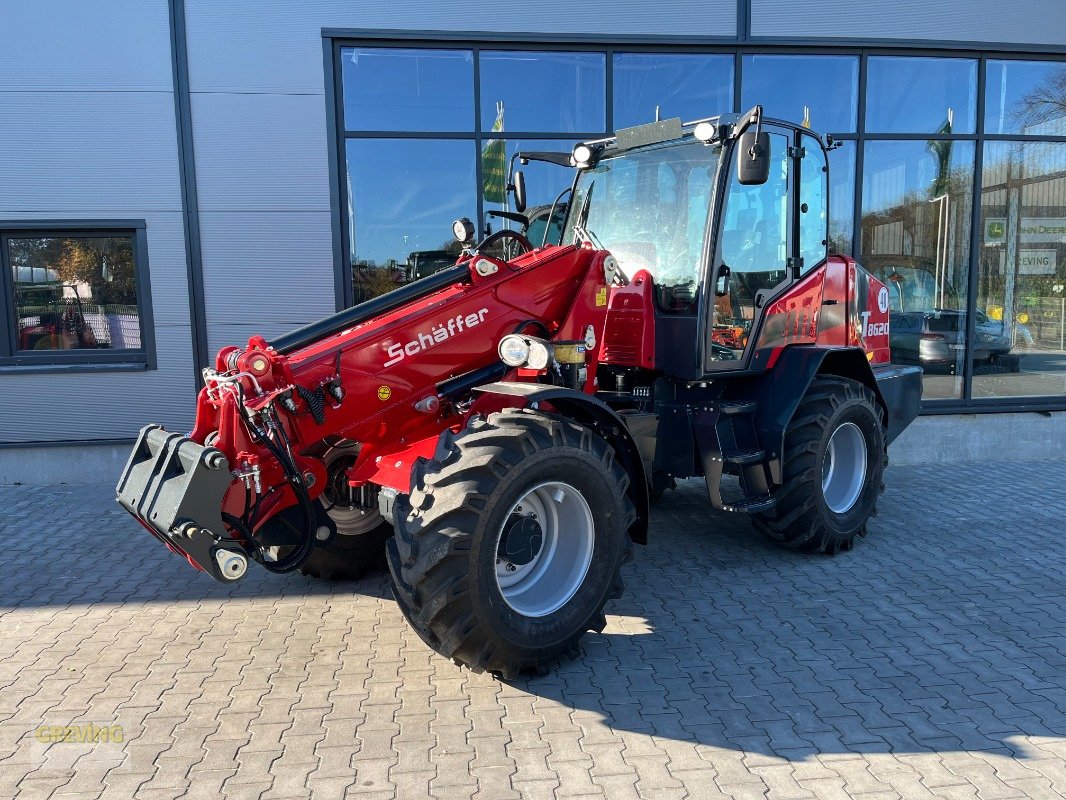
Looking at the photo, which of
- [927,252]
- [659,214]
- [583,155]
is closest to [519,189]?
[583,155]

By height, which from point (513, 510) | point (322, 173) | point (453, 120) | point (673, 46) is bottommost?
point (513, 510)

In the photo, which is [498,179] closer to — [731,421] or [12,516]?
[731,421]

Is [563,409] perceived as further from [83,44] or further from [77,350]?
[83,44]

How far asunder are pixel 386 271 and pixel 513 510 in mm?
5159

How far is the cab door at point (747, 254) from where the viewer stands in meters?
4.92

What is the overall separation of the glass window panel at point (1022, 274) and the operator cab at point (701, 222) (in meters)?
4.80

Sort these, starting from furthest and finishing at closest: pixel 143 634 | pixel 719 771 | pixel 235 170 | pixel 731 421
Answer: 1. pixel 235 170
2. pixel 731 421
3. pixel 143 634
4. pixel 719 771

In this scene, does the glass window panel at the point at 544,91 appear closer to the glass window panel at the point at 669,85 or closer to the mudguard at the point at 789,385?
the glass window panel at the point at 669,85

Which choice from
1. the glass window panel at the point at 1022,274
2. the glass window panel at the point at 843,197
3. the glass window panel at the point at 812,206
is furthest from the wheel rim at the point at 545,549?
the glass window panel at the point at 1022,274

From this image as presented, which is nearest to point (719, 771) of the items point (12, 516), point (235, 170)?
point (12, 516)

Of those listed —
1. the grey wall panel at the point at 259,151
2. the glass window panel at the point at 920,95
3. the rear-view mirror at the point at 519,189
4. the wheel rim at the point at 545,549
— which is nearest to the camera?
the wheel rim at the point at 545,549

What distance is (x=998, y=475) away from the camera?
26.1 feet

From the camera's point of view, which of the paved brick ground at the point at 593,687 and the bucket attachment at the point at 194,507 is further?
the bucket attachment at the point at 194,507

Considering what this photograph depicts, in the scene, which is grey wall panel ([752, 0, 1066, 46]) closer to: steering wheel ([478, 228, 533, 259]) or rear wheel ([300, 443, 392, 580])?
steering wheel ([478, 228, 533, 259])
